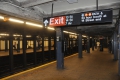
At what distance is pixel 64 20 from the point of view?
454 cm

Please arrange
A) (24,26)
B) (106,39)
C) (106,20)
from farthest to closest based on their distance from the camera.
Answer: (106,39) → (24,26) → (106,20)

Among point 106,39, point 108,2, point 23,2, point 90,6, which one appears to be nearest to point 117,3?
point 108,2

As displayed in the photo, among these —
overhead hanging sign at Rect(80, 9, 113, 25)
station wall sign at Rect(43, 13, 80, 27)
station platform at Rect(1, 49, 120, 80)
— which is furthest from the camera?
station platform at Rect(1, 49, 120, 80)

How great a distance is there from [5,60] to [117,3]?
849 centimetres

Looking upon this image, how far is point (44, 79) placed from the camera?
15.9ft

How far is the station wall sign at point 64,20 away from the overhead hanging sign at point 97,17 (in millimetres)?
234

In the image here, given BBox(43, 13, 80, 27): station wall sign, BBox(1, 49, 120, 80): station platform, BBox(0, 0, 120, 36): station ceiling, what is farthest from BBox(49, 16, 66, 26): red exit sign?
BBox(1, 49, 120, 80): station platform

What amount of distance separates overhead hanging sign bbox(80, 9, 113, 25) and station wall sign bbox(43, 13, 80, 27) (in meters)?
0.23

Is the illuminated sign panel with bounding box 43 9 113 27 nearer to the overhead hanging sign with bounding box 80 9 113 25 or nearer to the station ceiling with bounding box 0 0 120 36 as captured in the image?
the overhead hanging sign with bounding box 80 9 113 25

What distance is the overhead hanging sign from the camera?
12.2 feet

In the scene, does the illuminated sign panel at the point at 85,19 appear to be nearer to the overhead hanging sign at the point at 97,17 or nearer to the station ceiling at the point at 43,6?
the overhead hanging sign at the point at 97,17

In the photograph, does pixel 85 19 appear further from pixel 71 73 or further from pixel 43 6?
pixel 71 73

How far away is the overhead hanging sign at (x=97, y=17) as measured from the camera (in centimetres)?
373

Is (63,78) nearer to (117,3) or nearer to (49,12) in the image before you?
(49,12)
